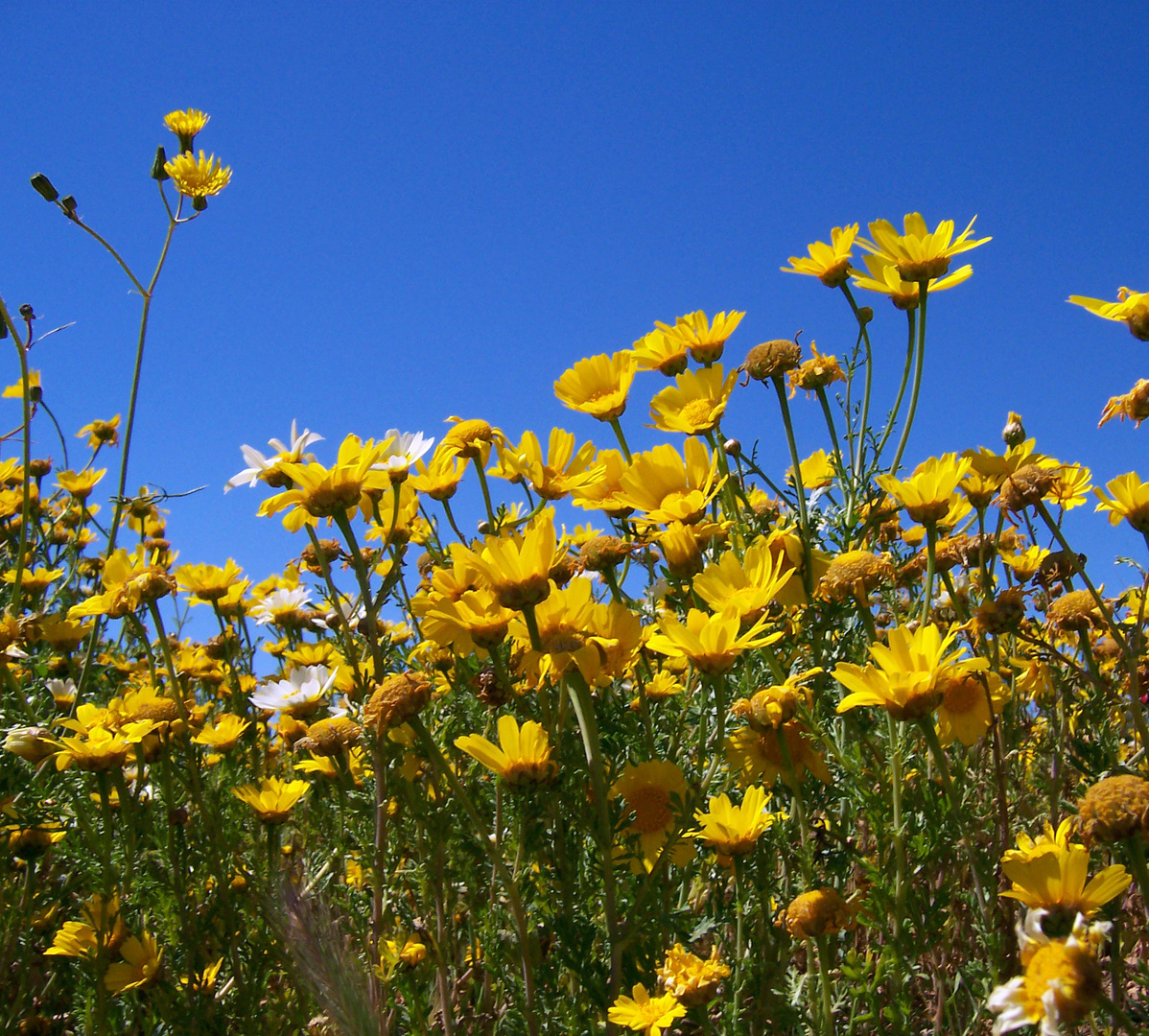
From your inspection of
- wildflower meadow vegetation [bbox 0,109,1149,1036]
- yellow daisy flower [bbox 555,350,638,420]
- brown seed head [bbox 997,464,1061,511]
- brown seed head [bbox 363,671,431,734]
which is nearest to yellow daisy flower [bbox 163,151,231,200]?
wildflower meadow vegetation [bbox 0,109,1149,1036]

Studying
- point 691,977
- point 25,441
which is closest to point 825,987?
point 691,977

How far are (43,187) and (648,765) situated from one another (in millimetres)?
2227

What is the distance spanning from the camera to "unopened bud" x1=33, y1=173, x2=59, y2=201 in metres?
2.42

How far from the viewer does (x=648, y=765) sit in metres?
1.68

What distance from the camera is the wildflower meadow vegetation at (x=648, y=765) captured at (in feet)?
4.92

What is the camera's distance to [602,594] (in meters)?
2.35

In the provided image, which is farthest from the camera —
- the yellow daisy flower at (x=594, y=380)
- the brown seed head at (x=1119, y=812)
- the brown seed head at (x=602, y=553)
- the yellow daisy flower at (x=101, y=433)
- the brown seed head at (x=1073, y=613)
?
the yellow daisy flower at (x=101, y=433)

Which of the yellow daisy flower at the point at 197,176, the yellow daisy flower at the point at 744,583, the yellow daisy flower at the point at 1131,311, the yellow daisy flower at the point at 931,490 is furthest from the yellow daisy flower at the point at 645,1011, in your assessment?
the yellow daisy flower at the point at 197,176

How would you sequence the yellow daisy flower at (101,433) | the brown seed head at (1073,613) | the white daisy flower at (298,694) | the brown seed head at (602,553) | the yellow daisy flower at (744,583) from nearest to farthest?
1. the yellow daisy flower at (744,583)
2. the brown seed head at (1073,613)
3. the brown seed head at (602,553)
4. the white daisy flower at (298,694)
5. the yellow daisy flower at (101,433)

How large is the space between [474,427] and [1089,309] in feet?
4.66

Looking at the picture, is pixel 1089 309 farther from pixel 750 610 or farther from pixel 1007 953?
pixel 1007 953

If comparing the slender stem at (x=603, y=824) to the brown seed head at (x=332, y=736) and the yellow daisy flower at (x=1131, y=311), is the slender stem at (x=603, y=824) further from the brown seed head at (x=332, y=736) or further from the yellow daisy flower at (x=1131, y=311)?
the yellow daisy flower at (x=1131, y=311)

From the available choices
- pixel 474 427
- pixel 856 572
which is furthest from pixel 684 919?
pixel 474 427

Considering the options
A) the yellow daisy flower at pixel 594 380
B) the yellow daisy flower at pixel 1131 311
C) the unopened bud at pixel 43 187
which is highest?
the unopened bud at pixel 43 187
